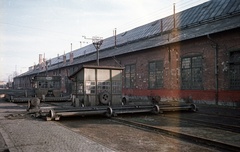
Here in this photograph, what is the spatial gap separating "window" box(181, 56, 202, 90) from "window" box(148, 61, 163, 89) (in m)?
2.97

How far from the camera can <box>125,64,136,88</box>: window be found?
28495 mm

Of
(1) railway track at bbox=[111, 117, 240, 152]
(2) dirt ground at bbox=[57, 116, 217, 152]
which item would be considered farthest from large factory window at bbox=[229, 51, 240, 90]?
(2) dirt ground at bbox=[57, 116, 217, 152]

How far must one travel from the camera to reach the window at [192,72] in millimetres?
19691

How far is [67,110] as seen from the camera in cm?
1094

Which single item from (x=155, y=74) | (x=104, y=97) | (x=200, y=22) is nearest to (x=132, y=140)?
(x=104, y=97)

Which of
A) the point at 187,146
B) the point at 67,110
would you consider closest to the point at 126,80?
the point at 67,110

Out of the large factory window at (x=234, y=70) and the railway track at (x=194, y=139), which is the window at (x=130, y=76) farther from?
the railway track at (x=194, y=139)

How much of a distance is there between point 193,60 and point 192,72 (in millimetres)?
999

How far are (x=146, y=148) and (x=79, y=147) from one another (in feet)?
5.37

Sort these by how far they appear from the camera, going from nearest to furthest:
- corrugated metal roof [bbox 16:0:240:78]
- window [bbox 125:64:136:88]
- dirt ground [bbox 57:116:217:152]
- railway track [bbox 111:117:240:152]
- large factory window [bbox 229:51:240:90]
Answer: railway track [bbox 111:117:240:152]
dirt ground [bbox 57:116:217:152]
large factory window [bbox 229:51:240:90]
corrugated metal roof [bbox 16:0:240:78]
window [bbox 125:64:136:88]

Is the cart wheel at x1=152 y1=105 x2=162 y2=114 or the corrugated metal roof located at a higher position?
the corrugated metal roof

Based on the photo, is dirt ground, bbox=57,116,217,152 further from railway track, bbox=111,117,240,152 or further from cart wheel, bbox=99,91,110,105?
cart wheel, bbox=99,91,110,105

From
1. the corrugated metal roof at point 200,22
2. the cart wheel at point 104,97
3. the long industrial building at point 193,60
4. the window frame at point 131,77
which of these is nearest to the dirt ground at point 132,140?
the cart wheel at point 104,97

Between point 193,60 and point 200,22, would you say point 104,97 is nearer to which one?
point 193,60
